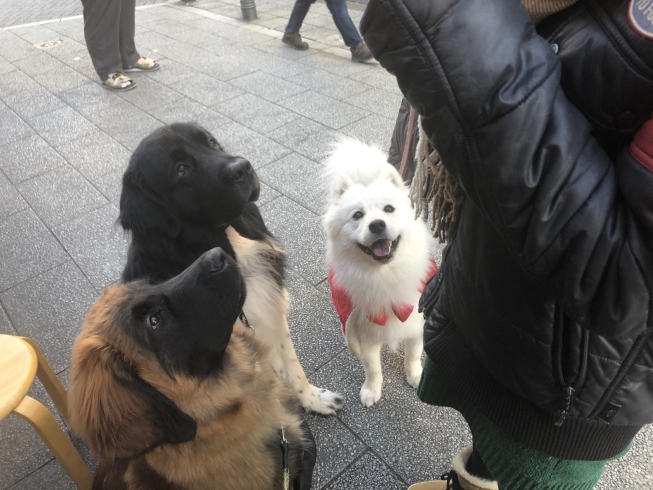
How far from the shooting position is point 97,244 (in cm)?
340

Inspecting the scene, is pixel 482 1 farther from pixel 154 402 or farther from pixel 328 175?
pixel 328 175

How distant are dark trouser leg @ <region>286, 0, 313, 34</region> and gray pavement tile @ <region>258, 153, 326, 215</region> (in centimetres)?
315

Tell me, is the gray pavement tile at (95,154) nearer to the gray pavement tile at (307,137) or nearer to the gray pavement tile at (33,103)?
the gray pavement tile at (33,103)

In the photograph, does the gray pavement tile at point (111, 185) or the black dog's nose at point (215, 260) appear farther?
the gray pavement tile at point (111, 185)

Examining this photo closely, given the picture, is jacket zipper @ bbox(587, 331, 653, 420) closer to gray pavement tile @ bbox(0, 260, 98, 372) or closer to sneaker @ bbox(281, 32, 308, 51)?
gray pavement tile @ bbox(0, 260, 98, 372)

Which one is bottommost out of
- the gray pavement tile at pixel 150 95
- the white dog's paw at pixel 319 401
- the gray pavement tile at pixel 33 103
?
the gray pavement tile at pixel 33 103

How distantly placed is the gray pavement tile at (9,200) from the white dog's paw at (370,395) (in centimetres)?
339

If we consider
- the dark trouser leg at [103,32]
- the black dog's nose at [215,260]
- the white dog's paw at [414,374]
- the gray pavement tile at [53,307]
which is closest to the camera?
the black dog's nose at [215,260]

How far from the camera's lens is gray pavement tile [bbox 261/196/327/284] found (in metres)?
3.08

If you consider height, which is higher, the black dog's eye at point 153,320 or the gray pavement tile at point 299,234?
the black dog's eye at point 153,320

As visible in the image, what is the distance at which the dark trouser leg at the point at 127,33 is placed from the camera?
19.5 feet

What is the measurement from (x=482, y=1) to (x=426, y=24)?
0.08 m

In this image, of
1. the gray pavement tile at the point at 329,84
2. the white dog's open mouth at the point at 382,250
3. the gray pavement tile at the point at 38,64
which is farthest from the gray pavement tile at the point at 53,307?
the gray pavement tile at the point at 38,64

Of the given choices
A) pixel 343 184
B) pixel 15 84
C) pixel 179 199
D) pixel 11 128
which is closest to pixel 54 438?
pixel 179 199
